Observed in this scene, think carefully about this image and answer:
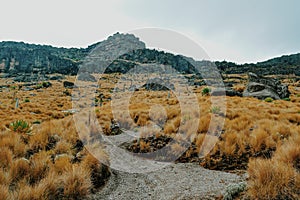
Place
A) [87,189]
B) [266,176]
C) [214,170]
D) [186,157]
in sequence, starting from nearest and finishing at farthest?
[266,176] < [87,189] < [214,170] < [186,157]

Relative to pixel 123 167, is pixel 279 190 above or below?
above

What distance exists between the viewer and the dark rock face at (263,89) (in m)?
21.3

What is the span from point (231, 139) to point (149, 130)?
316cm

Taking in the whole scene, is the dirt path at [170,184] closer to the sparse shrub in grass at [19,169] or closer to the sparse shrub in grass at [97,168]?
the sparse shrub in grass at [97,168]

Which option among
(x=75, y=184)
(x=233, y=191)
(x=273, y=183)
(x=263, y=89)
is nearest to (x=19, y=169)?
(x=75, y=184)

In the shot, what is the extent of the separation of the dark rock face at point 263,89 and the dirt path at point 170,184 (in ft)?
55.8

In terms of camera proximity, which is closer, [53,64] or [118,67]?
[118,67]

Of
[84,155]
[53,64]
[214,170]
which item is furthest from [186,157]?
[53,64]

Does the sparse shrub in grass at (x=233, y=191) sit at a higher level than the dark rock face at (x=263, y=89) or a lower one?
lower

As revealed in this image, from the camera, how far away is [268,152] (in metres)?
6.81

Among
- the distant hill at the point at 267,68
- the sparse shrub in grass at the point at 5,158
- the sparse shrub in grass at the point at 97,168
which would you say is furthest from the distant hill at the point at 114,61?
the sparse shrub in grass at the point at 5,158

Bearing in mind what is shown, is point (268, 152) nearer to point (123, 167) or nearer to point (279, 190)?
point (279, 190)

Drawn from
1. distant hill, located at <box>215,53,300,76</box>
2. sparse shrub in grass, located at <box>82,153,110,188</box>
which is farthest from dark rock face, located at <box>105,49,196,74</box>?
sparse shrub in grass, located at <box>82,153,110,188</box>

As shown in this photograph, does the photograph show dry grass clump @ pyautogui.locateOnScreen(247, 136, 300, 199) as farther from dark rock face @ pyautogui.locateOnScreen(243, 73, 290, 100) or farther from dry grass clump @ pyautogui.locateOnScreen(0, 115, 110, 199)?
dark rock face @ pyautogui.locateOnScreen(243, 73, 290, 100)
